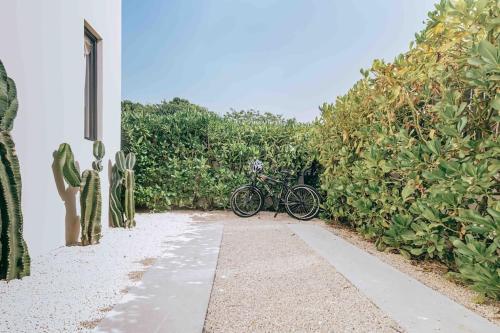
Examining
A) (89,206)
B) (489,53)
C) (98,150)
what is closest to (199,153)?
(98,150)

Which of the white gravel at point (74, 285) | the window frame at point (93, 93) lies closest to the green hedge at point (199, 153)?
the window frame at point (93, 93)

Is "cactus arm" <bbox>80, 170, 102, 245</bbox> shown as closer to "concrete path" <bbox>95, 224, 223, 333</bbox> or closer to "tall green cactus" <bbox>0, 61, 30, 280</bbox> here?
"concrete path" <bbox>95, 224, 223, 333</bbox>

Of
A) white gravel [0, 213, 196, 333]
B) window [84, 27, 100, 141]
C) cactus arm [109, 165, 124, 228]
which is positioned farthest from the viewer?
A: cactus arm [109, 165, 124, 228]

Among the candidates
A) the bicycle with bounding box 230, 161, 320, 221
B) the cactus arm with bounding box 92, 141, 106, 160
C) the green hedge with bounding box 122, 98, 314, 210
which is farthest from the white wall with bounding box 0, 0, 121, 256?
the bicycle with bounding box 230, 161, 320, 221

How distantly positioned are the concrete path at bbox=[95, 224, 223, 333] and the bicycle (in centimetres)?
341

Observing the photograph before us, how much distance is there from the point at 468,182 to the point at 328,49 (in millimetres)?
7531

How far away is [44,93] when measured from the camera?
405 cm

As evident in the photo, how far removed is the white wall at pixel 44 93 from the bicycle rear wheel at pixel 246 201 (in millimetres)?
3222

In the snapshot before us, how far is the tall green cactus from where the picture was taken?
301 cm

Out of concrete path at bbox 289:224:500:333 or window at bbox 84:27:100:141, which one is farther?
window at bbox 84:27:100:141

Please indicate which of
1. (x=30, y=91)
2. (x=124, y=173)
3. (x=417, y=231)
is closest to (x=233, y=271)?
(x=417, y=231)

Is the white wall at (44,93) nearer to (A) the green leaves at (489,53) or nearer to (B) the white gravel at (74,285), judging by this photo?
(B) the white gravel at (74,285)

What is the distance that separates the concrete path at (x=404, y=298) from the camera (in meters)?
2.29

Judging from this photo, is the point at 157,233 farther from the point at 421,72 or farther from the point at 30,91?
the point at 421,72
